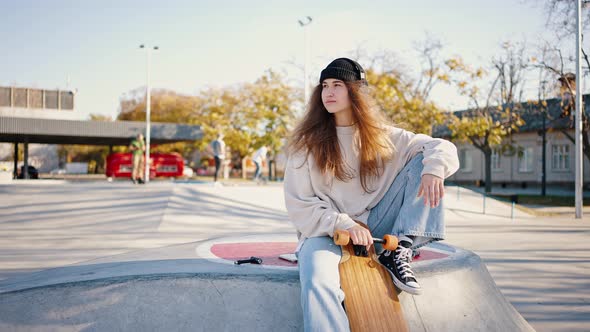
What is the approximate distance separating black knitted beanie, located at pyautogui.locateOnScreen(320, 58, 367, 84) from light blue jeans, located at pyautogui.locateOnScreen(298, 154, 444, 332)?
0.76 metres

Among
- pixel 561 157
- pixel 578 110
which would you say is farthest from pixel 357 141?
pixel 561 157

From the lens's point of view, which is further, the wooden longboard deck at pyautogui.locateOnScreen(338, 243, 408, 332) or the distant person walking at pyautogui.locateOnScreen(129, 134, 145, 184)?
the distant person walking at pyautogui.locateOnScreen(129, 134, 145, 184)

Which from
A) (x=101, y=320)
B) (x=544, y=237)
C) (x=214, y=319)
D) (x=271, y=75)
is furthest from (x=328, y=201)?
(x=271, y=75)

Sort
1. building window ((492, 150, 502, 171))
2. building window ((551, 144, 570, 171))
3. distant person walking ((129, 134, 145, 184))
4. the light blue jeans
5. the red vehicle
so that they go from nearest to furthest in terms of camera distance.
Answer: the light blue jeans → distant person walking ((129, 134, 145, 184)) → the red vehicle → building window ((551, 144, 570, 171)) → building window ((492, 150, 502, 171))

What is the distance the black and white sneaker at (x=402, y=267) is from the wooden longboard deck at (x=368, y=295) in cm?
6

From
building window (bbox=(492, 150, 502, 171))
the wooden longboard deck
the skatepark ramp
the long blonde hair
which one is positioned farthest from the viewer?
building window (bbox=(492, 150, 502, 171))

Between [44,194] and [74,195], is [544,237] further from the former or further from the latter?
[44,194]

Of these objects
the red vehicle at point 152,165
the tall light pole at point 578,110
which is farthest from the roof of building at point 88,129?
the tall light pole at point 578,110

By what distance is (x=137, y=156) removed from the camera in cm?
1991

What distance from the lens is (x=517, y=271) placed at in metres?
6.89

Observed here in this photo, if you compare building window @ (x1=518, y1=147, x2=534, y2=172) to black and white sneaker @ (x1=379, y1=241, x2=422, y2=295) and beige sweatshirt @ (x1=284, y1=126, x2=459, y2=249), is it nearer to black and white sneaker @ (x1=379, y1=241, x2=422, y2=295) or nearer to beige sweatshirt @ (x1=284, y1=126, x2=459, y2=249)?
beige sweatshirt @ (x1=284, y1=126, x2=459, y2=249)

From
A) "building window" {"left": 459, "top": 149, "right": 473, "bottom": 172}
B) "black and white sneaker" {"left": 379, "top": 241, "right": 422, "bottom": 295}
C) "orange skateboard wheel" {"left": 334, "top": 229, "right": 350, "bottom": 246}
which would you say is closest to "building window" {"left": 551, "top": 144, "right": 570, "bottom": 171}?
"building window" {"left": 459, "top": 149, "right": 473, "bottom": 172}

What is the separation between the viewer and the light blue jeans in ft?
8.93

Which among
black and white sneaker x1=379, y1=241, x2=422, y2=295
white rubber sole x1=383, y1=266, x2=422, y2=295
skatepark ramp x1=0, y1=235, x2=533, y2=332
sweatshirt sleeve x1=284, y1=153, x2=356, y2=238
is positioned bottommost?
Result: skatepark ramp x1=0, y1=235, x2=533, y2=332
